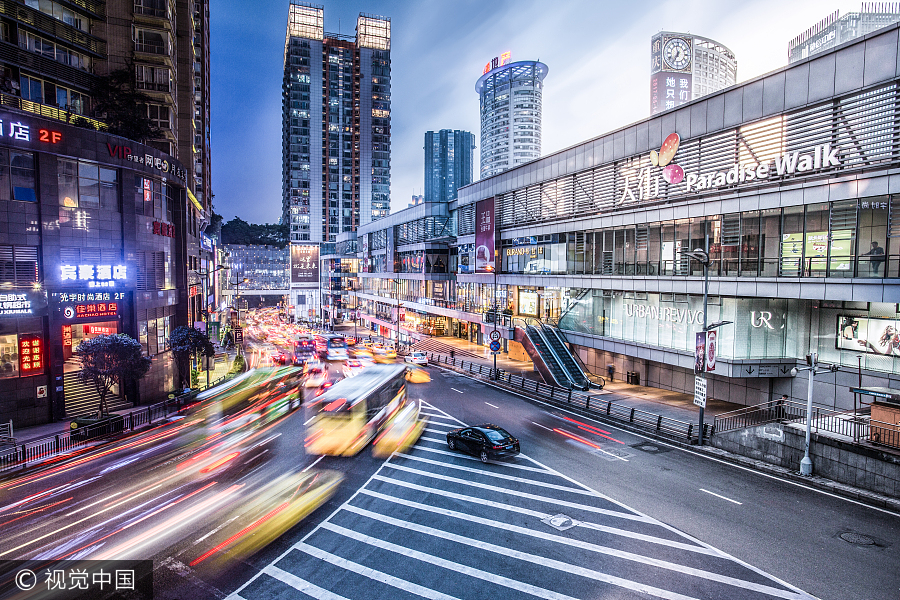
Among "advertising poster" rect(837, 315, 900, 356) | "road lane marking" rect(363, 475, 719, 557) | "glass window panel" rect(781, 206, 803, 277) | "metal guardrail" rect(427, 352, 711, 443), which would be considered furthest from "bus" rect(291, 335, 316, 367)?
"advertising poster" rect(837, 315, 900, 356)

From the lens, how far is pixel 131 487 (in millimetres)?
17141

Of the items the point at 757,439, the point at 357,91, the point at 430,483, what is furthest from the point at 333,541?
the point at 357,91

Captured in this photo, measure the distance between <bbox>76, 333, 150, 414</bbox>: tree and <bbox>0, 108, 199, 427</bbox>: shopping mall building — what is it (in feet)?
12.3

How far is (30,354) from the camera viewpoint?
2697 cm

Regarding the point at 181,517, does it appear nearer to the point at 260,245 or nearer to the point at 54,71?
the point at 54,71

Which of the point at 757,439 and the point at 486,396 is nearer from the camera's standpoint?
the point at 757,439

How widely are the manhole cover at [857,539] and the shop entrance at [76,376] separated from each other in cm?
3811

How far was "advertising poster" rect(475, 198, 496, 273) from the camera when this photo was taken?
1989 inches

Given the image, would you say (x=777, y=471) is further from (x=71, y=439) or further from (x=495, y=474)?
(x=71, y=439)

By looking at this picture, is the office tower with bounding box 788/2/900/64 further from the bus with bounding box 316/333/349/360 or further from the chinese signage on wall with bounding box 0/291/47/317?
the chinese signage on wall with bounding box 0/291/47/317

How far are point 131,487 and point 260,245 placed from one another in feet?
571

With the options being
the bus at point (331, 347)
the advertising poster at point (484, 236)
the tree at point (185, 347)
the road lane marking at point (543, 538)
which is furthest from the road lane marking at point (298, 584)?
the advertising poster at point (484, 236)

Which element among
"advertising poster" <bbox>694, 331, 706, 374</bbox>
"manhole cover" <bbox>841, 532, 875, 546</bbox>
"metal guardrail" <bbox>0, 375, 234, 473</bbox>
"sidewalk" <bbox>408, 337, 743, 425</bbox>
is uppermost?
"advertising poster" <bbox>694, 331, 706, 374</bbox>

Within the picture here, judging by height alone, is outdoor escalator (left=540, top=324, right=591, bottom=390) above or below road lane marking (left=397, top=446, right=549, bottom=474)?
above
